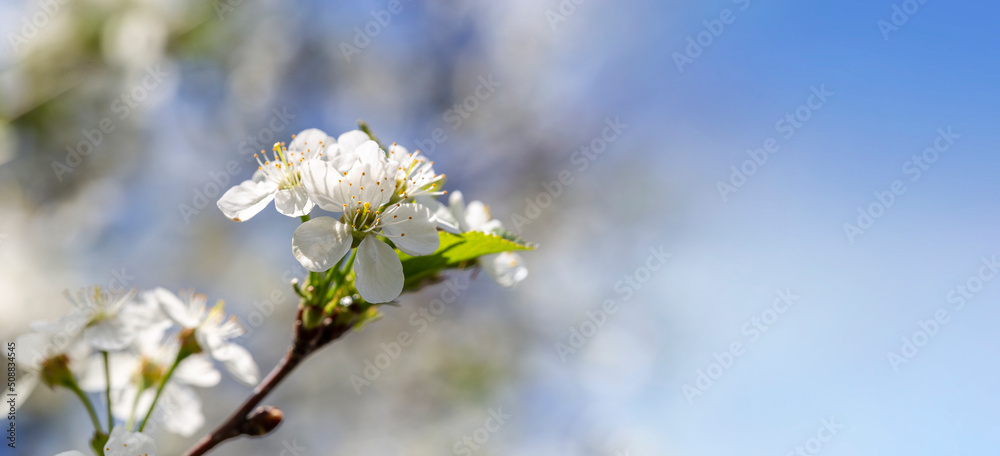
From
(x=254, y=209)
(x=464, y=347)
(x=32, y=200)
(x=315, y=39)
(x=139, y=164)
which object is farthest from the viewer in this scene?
(x=464, y=347)

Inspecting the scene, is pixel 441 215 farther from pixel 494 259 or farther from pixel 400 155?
pixel 494 259

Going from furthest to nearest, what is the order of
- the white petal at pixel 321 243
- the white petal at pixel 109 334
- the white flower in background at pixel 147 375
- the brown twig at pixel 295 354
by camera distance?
the white flower in background at pixel 147 375
the white petal at pixel 109 334
the brown twig at pixel 295 354
the white petal at pixel 321 243

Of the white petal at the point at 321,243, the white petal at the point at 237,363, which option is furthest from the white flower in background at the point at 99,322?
the white petal at the point at 321,243

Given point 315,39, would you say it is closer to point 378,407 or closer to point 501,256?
point 378,407

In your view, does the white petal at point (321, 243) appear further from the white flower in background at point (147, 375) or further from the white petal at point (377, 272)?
the white flower in background at point (147, 375)

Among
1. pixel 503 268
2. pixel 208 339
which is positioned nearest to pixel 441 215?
pixel 503 268

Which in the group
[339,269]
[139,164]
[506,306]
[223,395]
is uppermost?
[339,269]

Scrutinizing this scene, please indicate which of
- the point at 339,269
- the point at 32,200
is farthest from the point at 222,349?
the point at 32,200
